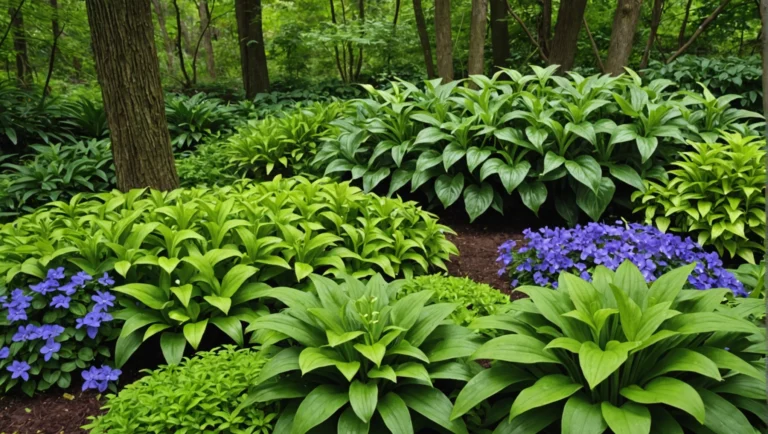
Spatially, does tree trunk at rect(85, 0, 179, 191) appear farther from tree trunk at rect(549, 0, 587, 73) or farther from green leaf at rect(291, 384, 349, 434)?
tree trunk at rect(549, 0, 587, 73)

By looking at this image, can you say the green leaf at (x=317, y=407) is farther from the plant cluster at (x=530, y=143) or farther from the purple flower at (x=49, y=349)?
the plant cluster at (x=530, y=143)

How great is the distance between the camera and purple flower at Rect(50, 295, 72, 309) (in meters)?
2.51

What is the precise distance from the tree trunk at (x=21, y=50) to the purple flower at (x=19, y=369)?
6.03 meters

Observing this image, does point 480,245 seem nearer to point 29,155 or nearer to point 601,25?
point 29,155

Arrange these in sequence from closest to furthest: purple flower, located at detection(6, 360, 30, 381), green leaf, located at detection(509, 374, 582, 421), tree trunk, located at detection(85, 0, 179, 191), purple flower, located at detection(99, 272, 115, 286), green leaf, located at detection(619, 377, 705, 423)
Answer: green leaf, located at detection(619, 377, 705, 423), green leaf, located at detection(509, 374, 582, 421), purple flower, located at detection(6, 360, 30, 381), purple flower, located at detection(99, 272, 115, 286), tree trunk, located at detection(85, 0, 179, 191)

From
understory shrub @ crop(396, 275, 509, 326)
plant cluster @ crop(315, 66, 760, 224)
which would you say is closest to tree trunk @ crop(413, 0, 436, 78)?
plant cluster @ crop(315, 66, 760, 224)

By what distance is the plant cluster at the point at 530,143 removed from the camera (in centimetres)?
399

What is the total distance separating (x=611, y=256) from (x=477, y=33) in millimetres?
4051

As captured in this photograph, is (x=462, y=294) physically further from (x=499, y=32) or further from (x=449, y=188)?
(x=499, y=32)

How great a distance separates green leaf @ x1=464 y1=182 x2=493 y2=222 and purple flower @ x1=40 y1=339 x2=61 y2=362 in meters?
2.84

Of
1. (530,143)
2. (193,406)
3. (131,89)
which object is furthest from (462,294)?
(131,89)

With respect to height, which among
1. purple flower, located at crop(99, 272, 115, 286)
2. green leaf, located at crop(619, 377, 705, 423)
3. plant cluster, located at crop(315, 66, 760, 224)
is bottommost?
green leaf, located at crop(619, 377, 705, 423)

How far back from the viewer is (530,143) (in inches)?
161

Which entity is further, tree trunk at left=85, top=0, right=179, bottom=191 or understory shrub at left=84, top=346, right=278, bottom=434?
tree trunk at left=85, top=0, right=179, bottom=191
